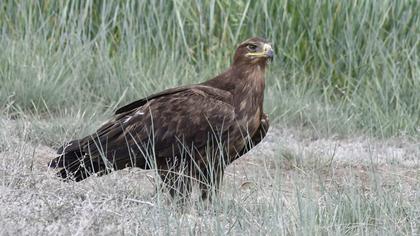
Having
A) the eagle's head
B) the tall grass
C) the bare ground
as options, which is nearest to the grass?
the tall grass

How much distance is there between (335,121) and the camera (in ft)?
24.9

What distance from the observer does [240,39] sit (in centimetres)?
834

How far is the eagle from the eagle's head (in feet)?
0.92

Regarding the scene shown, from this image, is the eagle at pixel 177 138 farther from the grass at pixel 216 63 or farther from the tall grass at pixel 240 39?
the tall grass at pixel 240 39

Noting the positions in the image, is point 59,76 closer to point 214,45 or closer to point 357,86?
point 214,45

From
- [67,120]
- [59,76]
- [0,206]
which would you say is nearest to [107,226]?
[0,206]

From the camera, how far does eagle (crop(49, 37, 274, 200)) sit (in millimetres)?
5277

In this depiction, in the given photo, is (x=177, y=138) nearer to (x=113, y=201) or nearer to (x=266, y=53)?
(x=266, y=53)

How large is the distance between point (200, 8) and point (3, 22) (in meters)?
1.51

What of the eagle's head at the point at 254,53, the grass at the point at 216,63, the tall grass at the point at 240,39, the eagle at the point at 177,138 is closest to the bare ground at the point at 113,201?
the eagle at the point at 177,138

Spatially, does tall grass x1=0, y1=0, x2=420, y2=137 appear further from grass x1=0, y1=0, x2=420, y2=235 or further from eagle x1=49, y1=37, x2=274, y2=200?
eagle x1=49, y1=37, x2=274, y2=200

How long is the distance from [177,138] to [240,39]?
10.2ft

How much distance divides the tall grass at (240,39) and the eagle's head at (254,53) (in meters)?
1.74

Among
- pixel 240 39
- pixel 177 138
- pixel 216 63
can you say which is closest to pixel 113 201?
pixel 177 138
